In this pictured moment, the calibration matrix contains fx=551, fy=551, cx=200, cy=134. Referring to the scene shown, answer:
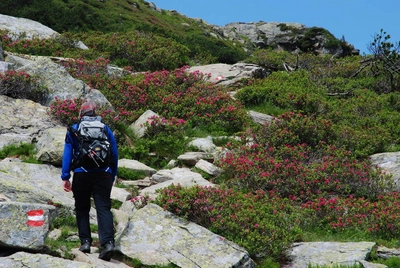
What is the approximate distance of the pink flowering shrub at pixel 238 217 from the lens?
33.2 feet

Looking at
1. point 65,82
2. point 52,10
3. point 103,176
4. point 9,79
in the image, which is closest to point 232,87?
point 65,82

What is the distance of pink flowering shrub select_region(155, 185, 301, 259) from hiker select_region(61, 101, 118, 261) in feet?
6.04

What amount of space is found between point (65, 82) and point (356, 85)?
44.1ft

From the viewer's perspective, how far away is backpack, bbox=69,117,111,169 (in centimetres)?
885

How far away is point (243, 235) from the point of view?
10.3m

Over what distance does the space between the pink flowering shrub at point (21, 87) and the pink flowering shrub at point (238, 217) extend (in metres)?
8.51

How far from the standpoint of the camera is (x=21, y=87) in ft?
57.8

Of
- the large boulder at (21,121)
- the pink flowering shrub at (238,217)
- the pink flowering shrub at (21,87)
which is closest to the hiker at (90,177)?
the pink flowering shrub at (238,217)

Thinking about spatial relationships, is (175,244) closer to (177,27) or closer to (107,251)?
(107,251)

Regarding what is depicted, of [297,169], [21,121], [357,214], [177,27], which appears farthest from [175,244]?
[177,27]

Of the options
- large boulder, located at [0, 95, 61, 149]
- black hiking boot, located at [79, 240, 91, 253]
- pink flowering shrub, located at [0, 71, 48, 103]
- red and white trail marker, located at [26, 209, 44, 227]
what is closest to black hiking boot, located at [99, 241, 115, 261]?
black hiking boot, located at [79, 240, 91, 253]

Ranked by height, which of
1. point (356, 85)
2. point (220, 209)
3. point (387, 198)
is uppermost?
point (356, 85)

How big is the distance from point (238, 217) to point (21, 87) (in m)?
10.0

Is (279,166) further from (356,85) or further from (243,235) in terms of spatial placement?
(356,85)
